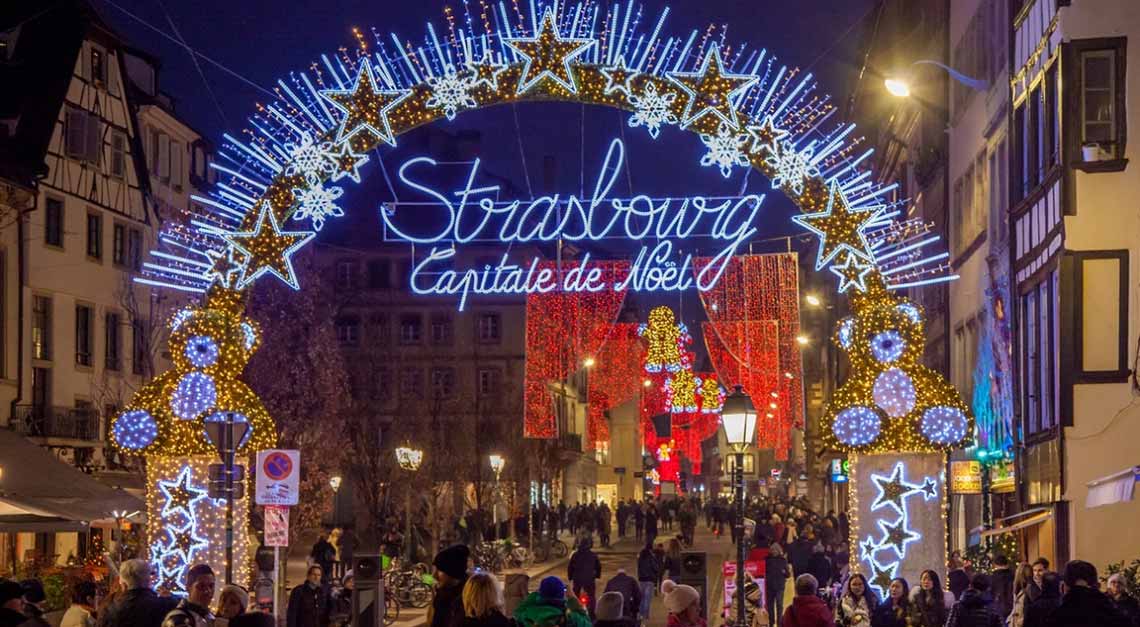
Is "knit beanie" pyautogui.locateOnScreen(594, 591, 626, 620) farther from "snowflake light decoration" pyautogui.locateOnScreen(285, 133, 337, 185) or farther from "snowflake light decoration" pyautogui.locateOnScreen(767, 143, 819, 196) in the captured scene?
"snowflake light decoration" pyautogui.locateOnScreen(285, 133, 337, 185)

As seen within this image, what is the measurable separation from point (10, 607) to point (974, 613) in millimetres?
8027

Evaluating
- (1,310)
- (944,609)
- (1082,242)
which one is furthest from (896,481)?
(1,310)

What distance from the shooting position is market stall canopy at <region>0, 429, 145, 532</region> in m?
28.1

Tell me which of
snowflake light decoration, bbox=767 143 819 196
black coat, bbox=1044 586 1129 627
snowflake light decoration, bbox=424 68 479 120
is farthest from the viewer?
snowflake light decoration, bbox=424 68 479 120

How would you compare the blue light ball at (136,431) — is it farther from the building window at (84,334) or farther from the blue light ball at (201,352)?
the building window at (84,334)

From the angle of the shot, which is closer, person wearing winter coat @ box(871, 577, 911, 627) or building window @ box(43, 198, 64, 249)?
person wearing winter coat @ box(871, 577, 911, 627)

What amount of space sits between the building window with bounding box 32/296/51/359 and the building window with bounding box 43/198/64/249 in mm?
1449

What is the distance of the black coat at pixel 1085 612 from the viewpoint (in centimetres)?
1245

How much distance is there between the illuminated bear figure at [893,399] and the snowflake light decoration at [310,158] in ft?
24.6

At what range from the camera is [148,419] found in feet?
82.6

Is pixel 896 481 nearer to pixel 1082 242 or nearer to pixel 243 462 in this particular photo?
pixel 1082 242

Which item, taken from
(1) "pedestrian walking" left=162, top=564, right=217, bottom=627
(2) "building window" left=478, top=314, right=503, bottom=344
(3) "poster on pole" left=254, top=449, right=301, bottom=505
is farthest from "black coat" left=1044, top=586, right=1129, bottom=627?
(2) "building window" left=478, top=314, right=503, bottom=344

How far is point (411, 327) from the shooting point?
9012cm

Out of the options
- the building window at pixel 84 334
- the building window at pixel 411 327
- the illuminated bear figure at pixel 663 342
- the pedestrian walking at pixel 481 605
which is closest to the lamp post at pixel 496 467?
the illuminated bear figure at pixel 663 342
